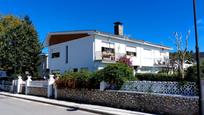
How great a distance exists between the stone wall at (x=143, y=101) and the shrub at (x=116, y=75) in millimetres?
529

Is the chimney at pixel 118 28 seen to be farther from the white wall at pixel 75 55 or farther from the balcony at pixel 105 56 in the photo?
the white wall at pixel 75 55

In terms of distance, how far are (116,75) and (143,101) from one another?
232cm

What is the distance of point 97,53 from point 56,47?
27.5ft

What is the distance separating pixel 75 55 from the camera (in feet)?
100

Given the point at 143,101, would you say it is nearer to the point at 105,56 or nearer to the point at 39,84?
the point at 39,84

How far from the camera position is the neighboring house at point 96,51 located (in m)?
28.4

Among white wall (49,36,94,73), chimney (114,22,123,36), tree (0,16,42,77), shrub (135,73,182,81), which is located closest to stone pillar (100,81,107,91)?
shrub (135,73,182,81)

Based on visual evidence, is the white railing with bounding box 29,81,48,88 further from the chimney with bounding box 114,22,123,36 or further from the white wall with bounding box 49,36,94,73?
the chimney with bounding box 114,22,123,36

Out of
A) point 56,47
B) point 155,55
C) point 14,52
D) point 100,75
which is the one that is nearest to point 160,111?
point 100,75

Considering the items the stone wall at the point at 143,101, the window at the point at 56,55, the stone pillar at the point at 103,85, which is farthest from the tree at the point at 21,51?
the stone pillar at the point at 103,85

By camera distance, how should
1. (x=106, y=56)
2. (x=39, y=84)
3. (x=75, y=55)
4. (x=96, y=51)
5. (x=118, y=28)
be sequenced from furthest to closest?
1. (x=118, y=28)
2. (x=75, y=55)
3. (x=106, y=56)
4. (x=96, y=51)
5. (x=39, y=84)

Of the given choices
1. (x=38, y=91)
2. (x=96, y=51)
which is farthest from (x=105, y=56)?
(x=38, y=91)

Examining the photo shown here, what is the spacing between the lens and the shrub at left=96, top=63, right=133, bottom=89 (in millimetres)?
13672

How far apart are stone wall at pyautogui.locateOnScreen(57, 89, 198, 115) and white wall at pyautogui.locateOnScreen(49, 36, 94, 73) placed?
12267 mm
